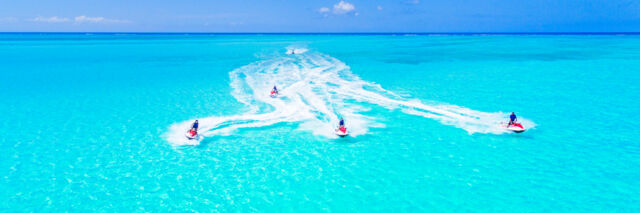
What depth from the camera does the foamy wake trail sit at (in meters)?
31.6

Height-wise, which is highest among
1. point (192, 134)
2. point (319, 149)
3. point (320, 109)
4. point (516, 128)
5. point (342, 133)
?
point (516, 128)

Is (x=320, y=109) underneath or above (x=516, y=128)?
underneath

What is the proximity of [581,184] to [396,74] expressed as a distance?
41.3 m

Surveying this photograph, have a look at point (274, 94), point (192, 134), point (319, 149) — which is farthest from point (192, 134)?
point (274, 94)

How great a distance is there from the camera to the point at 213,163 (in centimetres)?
2473

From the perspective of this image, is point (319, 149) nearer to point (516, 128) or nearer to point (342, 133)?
A: point (342, 133)

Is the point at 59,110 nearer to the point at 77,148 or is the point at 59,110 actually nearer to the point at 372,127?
the point at 77,148

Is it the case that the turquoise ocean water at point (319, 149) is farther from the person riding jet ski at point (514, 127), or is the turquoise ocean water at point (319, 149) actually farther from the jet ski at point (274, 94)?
the jet ski at point (274, 94)

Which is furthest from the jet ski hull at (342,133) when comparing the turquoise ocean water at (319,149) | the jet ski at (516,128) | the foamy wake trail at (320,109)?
the jet ski at (516,128)

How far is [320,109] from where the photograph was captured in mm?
37469

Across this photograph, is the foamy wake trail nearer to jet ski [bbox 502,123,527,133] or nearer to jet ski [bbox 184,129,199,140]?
jet ski [bbox 184,129,199,140]

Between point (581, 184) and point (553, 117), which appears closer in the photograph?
point (581, 184)

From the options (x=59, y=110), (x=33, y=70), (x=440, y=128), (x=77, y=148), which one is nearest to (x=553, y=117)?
(x=440, y=128)

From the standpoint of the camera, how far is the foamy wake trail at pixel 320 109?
31641 mm
